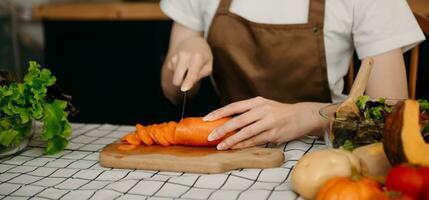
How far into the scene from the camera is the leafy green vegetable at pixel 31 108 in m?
0.97

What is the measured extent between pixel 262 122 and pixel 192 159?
0.17 m

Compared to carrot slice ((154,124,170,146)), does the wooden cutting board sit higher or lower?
lower

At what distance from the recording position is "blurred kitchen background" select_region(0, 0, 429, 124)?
2.39m

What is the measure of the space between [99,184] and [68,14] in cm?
177

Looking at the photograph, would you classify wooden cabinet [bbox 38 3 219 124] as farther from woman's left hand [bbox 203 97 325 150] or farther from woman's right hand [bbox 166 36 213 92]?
woman's left hand [bbox 203 97 325 150]

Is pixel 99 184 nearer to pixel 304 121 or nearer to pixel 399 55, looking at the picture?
pixel 304 121

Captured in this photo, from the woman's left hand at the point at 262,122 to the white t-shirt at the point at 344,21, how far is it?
1.01 feet

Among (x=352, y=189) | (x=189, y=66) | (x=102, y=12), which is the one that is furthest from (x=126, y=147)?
(x=102, y=12)

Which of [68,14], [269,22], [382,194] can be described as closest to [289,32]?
[269,22]

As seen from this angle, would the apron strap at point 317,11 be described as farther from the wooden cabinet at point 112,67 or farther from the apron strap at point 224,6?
the wooden cabinet at point 112,67

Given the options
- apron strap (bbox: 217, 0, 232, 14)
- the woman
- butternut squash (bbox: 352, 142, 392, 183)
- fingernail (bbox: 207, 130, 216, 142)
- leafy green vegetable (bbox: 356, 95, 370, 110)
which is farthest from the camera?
apron strap (bbox: 217, 0, 232, 14)

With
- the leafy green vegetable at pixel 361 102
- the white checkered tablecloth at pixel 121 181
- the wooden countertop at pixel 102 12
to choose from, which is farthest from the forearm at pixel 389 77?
the wooden countertop at pixel 102 12

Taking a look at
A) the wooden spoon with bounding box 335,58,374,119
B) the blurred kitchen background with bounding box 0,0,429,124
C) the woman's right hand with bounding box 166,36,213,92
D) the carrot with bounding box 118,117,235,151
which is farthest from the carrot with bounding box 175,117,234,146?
the blurred kitchen background with bounding box 0,0,429,124

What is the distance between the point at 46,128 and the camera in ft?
3.33
